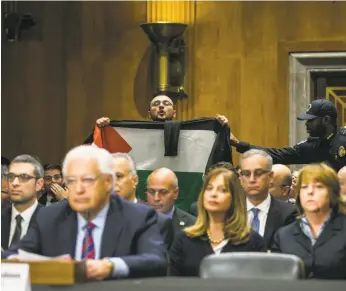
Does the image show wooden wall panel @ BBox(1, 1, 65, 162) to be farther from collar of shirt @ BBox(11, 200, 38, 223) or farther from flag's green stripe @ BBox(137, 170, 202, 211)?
collar of shirt @ BBox(11, 200, 38, 223)

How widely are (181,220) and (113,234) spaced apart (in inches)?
56.4

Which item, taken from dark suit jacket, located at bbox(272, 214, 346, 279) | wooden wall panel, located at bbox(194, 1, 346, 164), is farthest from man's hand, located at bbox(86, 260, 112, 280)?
wooden wall panel, located at bbox(194, 1, 346, 164)

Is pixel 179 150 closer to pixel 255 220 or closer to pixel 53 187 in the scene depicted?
pixel 53 187

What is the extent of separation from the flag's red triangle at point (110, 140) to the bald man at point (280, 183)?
1.53 m

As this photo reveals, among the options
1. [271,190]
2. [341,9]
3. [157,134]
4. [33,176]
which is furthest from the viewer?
[341,9]

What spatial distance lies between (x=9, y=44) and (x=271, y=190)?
4.80 m

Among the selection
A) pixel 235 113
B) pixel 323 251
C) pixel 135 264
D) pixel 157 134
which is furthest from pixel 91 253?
pixel 235 113

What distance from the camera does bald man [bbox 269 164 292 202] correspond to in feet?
22.5

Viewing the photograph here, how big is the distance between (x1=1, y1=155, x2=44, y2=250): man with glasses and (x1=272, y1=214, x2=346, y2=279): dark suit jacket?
4.41 feet

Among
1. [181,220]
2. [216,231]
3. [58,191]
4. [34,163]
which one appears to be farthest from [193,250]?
[58,191]

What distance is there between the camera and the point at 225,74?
10.7m

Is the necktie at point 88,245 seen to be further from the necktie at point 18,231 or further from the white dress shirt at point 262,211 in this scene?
the white dress shirt at point 262,211

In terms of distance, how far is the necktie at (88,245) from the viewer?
468cm

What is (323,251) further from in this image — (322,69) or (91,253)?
(322,69)
